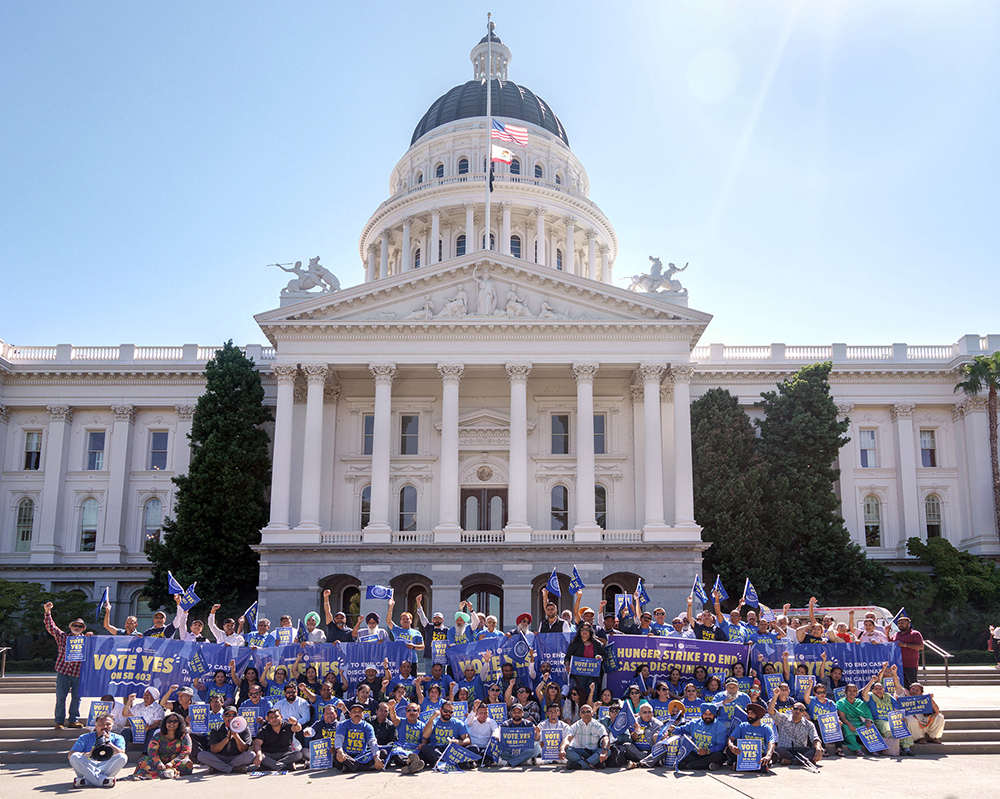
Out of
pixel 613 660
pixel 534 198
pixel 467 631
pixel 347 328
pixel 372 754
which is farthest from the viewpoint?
pixel 534 198

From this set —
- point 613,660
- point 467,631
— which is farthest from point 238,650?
point 613,660

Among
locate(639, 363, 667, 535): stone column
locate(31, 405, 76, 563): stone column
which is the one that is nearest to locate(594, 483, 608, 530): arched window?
locate(639, 363, 667, 535): stone column

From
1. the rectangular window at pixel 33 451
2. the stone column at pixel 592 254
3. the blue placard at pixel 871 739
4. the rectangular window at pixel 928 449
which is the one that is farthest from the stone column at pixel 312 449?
the rectangular window at pixel 928 449

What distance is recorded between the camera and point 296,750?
1664 centimetres

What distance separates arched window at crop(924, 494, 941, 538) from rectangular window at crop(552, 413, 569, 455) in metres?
19.2

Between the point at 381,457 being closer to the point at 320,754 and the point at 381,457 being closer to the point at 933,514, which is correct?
the point at 320,754

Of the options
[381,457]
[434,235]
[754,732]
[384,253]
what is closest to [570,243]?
[434,235]

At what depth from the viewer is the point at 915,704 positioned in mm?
17953

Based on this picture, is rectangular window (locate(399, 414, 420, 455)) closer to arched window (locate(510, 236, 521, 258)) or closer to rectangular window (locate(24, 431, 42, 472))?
rectangular window (locate(24, 431, 42, 472))

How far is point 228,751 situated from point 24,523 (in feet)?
131

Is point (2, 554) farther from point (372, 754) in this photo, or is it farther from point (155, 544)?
point (372, 754)

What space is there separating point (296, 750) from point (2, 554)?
39.6 metres

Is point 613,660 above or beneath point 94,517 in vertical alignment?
beneath

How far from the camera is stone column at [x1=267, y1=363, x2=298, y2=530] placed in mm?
40500
